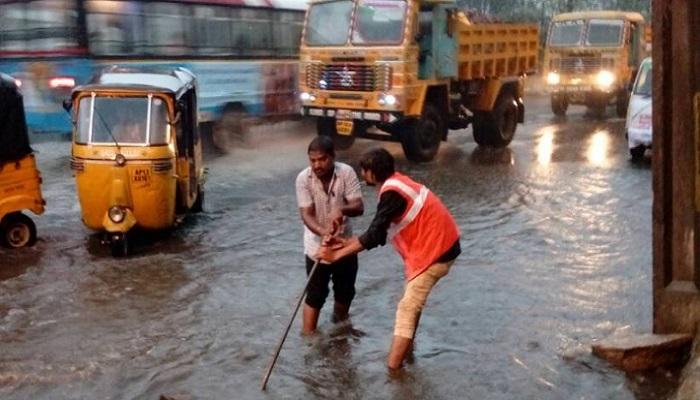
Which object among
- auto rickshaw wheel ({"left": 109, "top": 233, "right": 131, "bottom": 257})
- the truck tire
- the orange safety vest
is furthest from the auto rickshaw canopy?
the truck tire

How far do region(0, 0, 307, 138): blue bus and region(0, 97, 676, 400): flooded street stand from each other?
2497mm

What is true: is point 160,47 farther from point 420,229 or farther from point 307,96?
point 420,229

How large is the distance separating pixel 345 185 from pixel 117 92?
3964mm

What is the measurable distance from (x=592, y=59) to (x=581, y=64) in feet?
1.02

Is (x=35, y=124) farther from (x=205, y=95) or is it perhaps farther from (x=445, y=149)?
(x=445, y=149)

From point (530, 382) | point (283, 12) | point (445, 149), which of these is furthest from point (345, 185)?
point (283, 12)

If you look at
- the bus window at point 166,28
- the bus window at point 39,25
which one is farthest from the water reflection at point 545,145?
the bus window at point 39,25

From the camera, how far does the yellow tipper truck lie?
1406cm

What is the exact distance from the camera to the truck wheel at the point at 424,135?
577 inches

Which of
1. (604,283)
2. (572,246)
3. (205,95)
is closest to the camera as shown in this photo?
(604,283)

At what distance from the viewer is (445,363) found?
18.5 ft

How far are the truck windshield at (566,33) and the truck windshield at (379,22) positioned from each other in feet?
35.6

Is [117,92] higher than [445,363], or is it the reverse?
[117,92]

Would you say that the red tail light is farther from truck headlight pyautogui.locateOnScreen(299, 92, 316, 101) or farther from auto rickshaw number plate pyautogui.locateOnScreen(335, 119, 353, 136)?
auto rickshaw number plate pyautogui.locateOnScreen(335, 119, 353, 136)
